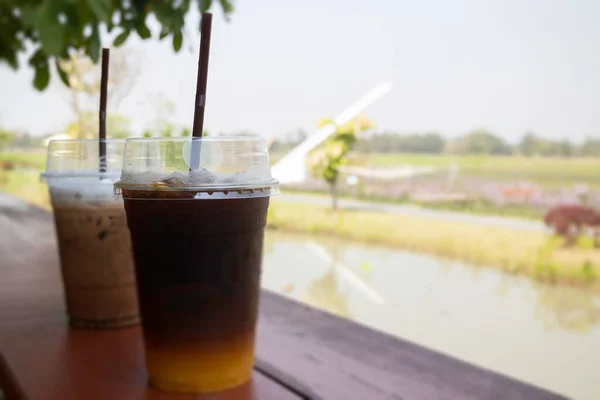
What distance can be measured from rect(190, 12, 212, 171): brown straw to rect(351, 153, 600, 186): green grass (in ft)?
7.49

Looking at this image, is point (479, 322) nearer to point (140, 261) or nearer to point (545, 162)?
point (545, 162)

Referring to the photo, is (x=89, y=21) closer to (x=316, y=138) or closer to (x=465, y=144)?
(x=316, y=138)

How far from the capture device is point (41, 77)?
1.25 m

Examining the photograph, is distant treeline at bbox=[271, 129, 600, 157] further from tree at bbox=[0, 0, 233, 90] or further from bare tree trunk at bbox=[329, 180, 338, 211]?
tree at bbox=[0, 0, 233, 90]

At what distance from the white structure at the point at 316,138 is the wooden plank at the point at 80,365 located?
4.88ft

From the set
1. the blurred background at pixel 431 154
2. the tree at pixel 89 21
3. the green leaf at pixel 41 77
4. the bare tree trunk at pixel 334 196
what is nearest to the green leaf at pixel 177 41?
the tree at pixel 89 21

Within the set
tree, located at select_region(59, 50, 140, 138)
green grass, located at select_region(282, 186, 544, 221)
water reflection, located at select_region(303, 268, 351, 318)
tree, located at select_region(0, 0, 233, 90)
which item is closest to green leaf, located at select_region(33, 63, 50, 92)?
tree, located at select_region(0, 0, 233, 90)

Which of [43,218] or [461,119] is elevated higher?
[461,119]

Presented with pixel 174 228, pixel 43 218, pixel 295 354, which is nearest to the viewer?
pixel 174 228

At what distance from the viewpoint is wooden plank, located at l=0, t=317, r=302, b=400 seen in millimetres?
430

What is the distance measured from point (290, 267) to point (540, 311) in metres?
1.47

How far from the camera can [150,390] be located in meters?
0.43

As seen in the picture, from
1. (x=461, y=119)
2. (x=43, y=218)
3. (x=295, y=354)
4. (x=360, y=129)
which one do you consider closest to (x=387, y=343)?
(x=295, y=354)

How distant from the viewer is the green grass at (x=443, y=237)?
2736 mm
